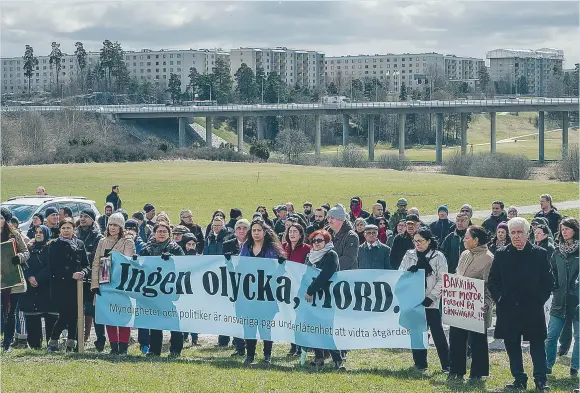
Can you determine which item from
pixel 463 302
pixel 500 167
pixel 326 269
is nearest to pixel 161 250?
pixel 326 269

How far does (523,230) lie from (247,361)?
374 cm

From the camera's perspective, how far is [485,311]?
35.3ft

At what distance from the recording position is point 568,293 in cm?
1150

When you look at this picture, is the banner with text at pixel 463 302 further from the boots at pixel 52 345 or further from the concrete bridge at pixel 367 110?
the concrete bridge at pixel 367 110

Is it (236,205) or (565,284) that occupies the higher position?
(565,284)

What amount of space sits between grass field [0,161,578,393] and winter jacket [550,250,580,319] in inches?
29.8

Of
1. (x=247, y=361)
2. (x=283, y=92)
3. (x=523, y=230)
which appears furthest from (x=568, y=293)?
(x=283, y=92)

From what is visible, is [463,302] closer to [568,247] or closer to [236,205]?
[568,247]

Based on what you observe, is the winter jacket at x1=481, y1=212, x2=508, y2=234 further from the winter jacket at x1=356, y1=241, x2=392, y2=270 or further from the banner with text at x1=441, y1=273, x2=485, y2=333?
the banner with text at x1=441, y1=273, x2=485, y2=333

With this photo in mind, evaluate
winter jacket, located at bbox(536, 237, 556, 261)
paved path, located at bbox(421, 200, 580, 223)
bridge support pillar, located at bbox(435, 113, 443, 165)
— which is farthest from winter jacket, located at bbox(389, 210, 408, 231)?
bridge support pillar, located at bbox(435, 113, 443, 165)

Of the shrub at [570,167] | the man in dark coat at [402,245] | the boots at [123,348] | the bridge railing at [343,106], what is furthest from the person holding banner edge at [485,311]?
the bridge railing at [343,106]

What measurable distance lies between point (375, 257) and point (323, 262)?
2.78 metres

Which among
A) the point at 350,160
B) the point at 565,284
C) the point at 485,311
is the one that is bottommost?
the point at 485,311

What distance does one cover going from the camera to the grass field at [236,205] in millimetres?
10320
